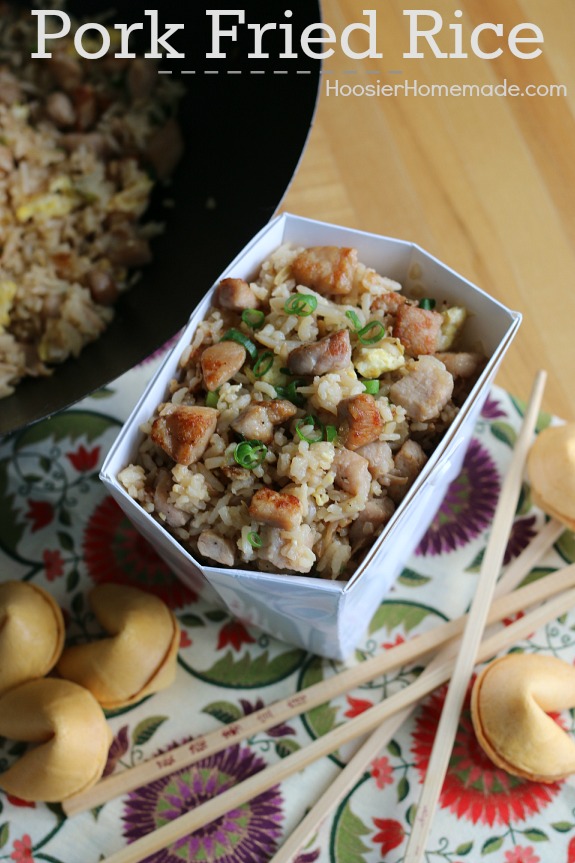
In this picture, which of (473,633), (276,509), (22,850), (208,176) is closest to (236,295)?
(276,509)

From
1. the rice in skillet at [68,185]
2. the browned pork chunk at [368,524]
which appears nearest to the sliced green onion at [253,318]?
the browned pork chunk at [368,524]

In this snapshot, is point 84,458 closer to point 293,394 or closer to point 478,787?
point 293,394

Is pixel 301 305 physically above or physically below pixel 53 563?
above

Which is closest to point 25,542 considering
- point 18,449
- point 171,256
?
point 18,449

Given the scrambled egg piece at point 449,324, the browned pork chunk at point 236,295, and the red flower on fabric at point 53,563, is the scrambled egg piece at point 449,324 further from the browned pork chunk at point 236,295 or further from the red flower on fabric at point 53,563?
the red flower on fabric at point 53,563

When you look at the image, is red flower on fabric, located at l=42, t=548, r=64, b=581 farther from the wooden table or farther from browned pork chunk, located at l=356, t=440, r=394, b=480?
the wooden table
